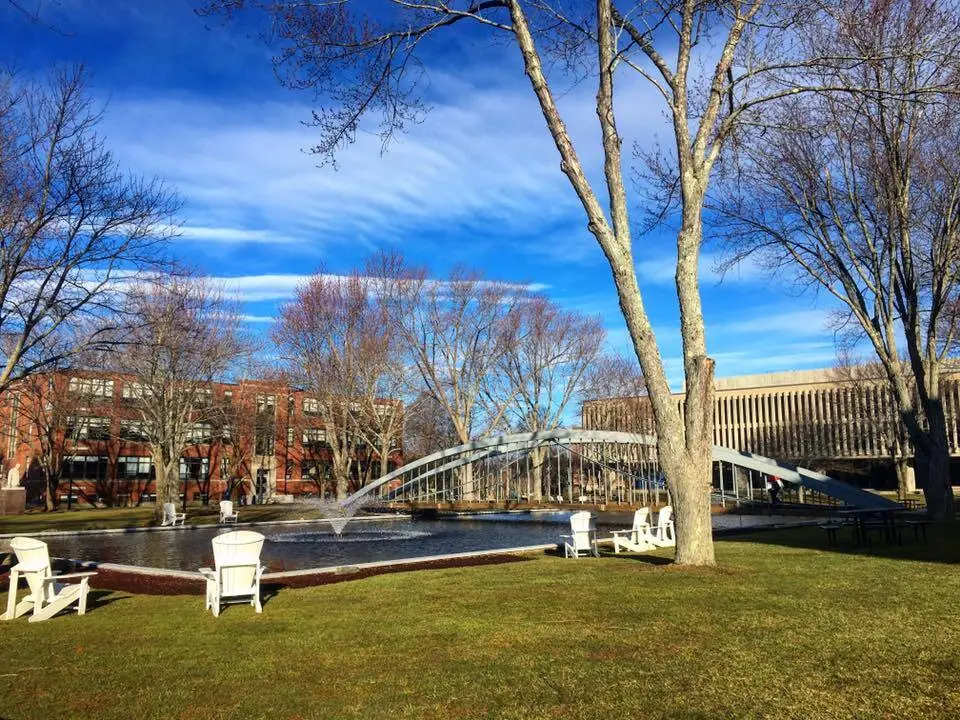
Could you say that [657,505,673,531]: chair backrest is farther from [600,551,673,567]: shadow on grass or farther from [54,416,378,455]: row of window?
[54,416,378,455]: row of window

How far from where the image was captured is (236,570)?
350 inches

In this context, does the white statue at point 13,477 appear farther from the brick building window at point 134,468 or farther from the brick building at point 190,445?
the brick building window at point 134,468

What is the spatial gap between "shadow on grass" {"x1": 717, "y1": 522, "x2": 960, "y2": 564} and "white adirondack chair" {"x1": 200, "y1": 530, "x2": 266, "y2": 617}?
9.66 m

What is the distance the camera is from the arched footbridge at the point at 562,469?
24.5 metres

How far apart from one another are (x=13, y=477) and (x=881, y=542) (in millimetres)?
54516

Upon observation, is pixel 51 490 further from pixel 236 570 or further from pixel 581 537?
pixel 236 570

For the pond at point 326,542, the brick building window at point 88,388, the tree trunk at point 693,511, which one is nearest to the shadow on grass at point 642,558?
the tree trunk at point 693,511

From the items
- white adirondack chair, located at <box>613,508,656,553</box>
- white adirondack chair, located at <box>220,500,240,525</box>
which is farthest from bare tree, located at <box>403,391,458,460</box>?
white adirondack chair, located at <box>613,508,656,553</box>

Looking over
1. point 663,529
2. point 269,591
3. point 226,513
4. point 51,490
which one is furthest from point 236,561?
point 51,490

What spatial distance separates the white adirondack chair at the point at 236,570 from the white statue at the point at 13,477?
168 feet

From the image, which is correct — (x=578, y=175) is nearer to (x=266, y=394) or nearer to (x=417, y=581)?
(x=417, y=581)

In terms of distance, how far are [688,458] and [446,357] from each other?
2980 cm

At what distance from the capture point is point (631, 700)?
4797mm

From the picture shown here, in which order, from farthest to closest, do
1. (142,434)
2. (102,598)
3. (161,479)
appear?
(142,434) < (161,479) < (102,598)
